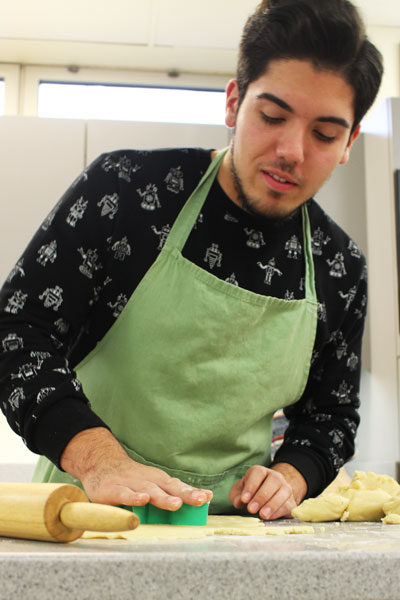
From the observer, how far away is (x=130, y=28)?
256 centimetres

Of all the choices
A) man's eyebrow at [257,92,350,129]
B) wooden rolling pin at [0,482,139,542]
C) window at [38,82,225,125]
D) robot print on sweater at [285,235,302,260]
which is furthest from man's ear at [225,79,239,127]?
window at [38,82,225,125]

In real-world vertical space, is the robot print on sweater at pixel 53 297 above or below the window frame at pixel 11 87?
below

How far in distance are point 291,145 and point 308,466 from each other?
0.49 meters

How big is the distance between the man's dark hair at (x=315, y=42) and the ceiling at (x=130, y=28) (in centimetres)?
135

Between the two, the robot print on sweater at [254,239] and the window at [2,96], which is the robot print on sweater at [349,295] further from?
the window at [2,96]

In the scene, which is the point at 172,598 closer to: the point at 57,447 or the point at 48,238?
the point at 57,447

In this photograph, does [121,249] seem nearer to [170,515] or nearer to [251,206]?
[251,206]

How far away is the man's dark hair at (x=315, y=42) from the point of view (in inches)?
41.3

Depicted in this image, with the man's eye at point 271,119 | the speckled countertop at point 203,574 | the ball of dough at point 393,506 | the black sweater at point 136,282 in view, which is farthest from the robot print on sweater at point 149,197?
the speckled countertop at point 203,574

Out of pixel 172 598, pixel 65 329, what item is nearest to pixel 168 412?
pixel 65 329

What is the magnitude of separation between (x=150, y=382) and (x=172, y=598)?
1.96 feet

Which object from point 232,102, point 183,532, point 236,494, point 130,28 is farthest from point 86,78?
point 183,532

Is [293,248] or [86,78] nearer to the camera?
[293,248]

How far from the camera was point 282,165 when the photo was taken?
107 centimetres
